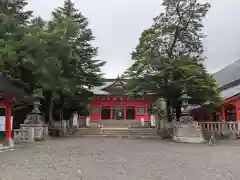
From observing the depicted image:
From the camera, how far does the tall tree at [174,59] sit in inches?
651

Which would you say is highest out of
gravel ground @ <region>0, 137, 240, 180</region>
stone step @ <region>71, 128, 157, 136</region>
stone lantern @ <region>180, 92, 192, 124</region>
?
stone lantern @ <region>180, 92, 192, 124</region>

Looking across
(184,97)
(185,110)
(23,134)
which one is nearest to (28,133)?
(23,134)

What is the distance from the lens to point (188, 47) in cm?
2017

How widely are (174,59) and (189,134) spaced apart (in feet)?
15.3

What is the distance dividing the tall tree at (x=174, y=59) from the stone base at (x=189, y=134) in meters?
2.03

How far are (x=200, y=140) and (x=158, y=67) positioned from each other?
16.3ft

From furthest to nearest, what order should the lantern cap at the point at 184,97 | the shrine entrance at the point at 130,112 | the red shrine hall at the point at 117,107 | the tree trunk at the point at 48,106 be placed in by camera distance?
1. the shrine entrance at the point at 130,112
2. the red shrine hall at the point at 117,107
3. the tree trunk at the point at 48,106
4. the lantern cap at the point at 184,97

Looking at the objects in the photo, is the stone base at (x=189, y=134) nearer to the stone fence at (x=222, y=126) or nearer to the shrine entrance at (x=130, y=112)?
the stone fence at (x=222, y=126)

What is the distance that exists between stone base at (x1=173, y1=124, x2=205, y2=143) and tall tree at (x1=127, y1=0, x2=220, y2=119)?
2032mm

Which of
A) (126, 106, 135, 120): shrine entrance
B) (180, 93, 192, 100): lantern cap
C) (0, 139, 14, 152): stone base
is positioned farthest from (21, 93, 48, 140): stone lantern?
(126, 106, 135, 120): shrine entrance

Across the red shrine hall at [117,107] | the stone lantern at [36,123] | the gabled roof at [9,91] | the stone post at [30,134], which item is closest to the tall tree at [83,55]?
the stone lantern at [36,123]

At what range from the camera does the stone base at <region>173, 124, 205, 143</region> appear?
628 inches

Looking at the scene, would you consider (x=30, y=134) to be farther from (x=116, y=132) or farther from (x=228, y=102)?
(x=228, y=102)

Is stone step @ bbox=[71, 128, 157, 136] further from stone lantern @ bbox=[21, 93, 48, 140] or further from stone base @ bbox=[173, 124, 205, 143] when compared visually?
stone lantern @ bbox=[21, 93, 48, 140]
